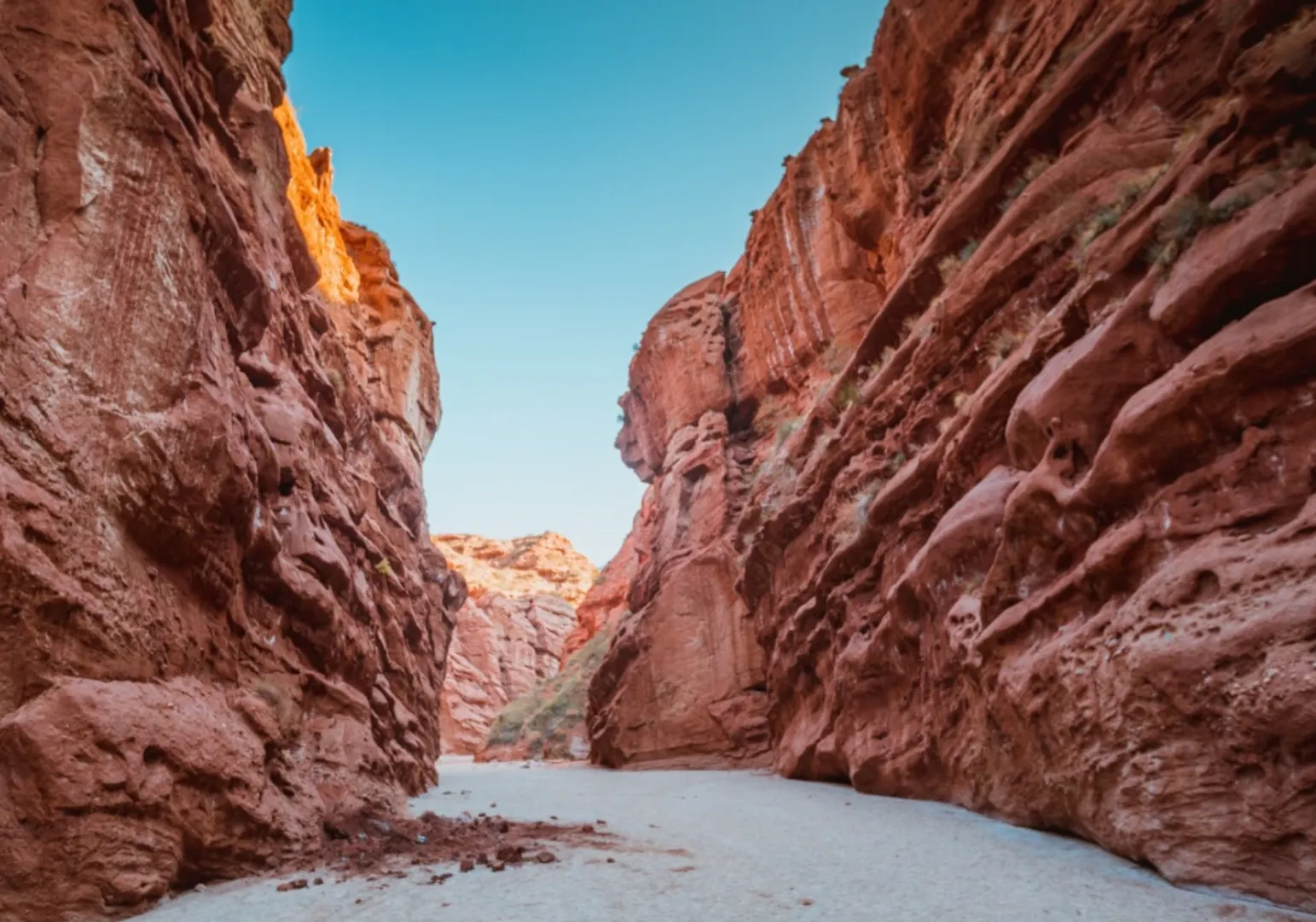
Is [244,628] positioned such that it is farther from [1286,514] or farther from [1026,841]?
[1286,514]

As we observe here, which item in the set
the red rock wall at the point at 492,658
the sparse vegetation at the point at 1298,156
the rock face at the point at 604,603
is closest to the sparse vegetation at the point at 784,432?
the sparse vegetation at the point at 1298,156

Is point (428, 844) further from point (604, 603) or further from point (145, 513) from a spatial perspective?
point (604, 603)

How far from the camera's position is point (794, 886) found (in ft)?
15.9

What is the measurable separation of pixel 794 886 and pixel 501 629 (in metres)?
54.4

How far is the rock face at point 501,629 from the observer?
161 feet

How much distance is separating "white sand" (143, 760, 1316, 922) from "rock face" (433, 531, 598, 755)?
35.1 m

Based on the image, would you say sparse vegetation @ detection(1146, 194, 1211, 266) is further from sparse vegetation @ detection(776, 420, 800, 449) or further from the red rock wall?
the red rock wall

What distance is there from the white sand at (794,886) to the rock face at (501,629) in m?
35.1

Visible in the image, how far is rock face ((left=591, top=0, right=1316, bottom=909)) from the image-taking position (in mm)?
4352

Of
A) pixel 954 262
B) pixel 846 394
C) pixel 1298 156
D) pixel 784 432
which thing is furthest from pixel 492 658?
pixel 1298 156

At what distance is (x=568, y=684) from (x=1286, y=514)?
3216cm

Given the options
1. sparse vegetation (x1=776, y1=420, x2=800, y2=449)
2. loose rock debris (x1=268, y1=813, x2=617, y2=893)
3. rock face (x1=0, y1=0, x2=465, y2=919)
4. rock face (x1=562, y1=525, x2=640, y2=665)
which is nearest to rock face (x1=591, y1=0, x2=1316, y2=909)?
loose rock debris (x1=268, y1=813, x2=617, y2=893)

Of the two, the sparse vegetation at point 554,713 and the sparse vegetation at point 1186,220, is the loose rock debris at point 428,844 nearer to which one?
the sparse vegetation at point 1186,220

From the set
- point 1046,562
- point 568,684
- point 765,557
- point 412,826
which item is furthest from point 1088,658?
point 568,684
